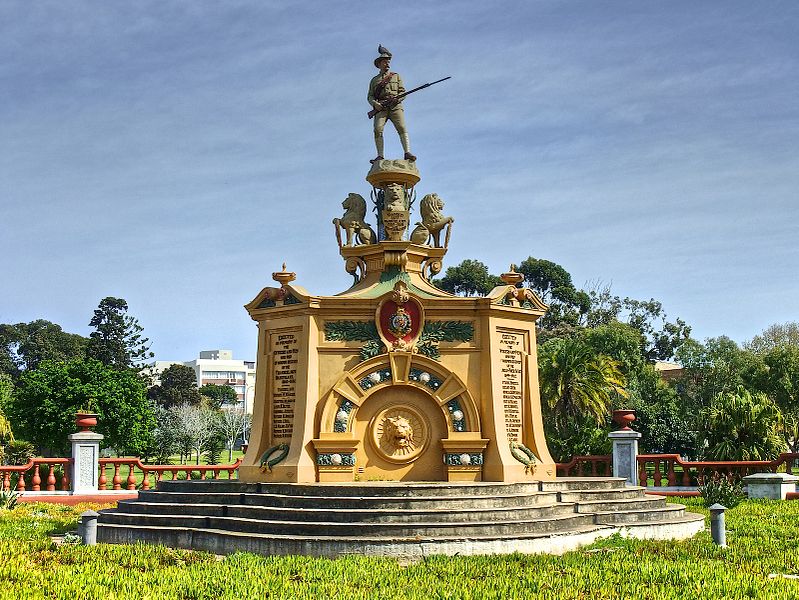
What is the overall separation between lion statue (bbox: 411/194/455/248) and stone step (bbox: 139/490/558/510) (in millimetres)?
5886

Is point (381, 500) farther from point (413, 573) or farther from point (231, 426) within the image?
point (231, 426)

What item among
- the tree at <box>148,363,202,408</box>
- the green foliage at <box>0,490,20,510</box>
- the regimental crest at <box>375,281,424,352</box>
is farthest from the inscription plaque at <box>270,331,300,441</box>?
the tree at <box>148,363,202,408</box>

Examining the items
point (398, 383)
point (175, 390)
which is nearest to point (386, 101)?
point (398, 383)

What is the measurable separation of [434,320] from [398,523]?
4984mm

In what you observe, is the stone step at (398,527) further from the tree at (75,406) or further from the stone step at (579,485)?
the tree at (75,406)

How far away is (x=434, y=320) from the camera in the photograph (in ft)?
59.0

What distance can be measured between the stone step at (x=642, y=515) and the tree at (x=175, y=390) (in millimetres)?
62763

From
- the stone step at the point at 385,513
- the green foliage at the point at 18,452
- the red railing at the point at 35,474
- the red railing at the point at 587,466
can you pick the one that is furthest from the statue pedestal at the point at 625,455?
the green foliage at the point at 18,452

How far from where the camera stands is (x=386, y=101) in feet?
65.4

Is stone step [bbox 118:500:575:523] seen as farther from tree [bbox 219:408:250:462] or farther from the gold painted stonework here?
tree [bbox 219:408:250:462]

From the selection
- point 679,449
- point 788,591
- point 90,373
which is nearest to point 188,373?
point 90,373

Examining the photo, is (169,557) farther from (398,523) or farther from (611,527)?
(611,527)

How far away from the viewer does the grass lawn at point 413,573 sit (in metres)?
10.4

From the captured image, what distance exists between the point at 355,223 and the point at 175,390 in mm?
60460
